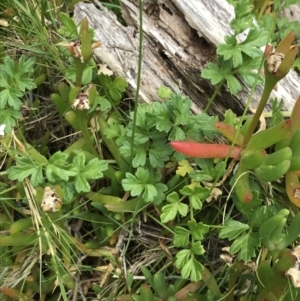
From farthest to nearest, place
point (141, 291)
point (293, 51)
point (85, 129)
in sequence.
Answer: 1. point (85, 129)
2. point (141, 291)
3. point (293, 51)

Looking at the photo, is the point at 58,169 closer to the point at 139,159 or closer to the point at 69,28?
the point at 139,159

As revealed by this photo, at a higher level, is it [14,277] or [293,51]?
[293,51]

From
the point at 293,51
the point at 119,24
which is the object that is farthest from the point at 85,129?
the point at 293,51

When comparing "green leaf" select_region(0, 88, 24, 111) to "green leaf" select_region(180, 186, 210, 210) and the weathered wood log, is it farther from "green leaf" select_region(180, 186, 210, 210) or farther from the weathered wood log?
"green leaf" select_region(180, 186, 210, 210)

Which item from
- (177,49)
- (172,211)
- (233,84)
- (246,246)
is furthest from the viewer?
(177,49)

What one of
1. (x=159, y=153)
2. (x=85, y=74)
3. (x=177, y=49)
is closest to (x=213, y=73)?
(x=177, y=49)

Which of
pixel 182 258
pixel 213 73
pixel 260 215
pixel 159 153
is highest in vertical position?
pixel 213 73

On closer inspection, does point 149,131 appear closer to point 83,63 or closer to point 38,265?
point 83,63
